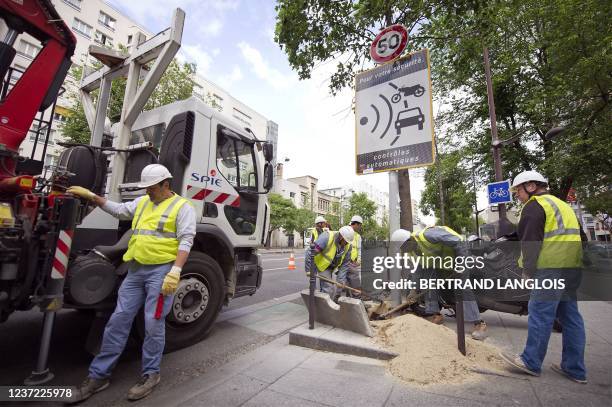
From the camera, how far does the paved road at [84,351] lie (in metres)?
2.95

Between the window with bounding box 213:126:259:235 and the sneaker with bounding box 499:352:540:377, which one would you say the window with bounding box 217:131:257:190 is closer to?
the window with bounding box 213:126:259:235

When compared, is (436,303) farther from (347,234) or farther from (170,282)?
(170,282)

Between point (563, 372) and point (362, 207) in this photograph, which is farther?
point (362, 207)

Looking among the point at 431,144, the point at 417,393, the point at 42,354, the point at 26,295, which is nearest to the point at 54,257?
the point at 26,295

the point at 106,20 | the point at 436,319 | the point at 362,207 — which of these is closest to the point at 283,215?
the point at 362,207

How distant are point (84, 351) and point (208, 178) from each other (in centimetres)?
246

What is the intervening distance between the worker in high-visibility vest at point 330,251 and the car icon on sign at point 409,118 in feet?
6.44

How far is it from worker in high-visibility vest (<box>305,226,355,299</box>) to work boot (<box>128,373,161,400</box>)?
2968 mm

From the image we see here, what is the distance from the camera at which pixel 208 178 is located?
4062 millimetres

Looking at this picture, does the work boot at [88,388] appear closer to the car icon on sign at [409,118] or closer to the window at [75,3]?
the car icon on sign at [409,118]

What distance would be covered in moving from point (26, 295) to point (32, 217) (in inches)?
25.3

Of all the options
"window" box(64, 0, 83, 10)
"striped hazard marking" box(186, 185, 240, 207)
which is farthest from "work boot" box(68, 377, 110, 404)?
"window" box(64, 0, 83, 10)

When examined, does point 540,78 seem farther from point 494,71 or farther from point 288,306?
point 288,306

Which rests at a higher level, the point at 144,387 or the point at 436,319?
the point at 436,319
